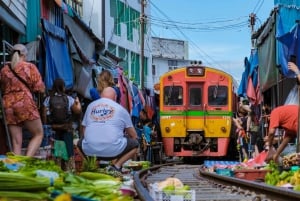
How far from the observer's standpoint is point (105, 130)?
25.3ft

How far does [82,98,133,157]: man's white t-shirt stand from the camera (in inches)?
303

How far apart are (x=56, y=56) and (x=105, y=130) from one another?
12.9 ft

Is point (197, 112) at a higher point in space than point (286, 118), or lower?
higher

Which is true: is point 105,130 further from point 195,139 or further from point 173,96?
point 173,96

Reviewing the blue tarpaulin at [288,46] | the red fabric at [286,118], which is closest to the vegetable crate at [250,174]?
the red fabric at [286,118]

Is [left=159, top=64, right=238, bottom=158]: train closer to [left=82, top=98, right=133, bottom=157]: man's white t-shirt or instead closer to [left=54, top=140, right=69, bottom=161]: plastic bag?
[left=54, top=140, right=69, bottom=161]: plastic bag

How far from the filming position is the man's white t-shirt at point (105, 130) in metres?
7.70

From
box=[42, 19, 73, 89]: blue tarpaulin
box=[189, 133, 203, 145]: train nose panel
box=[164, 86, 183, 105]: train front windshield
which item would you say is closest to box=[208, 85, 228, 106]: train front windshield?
box=[164, 86, 183, 105]: train front windshield

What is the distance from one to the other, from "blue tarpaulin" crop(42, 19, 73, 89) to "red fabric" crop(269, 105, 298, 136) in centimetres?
391

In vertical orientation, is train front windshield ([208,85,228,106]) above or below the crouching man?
above

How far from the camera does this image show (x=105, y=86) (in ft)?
27.1

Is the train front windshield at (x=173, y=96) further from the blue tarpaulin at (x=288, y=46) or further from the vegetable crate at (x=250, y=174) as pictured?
the vegetable crate at (x=250, y=174)

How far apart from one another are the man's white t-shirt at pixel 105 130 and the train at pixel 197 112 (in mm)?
12190

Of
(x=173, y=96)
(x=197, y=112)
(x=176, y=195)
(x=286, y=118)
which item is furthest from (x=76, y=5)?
(x=176, y=195)
